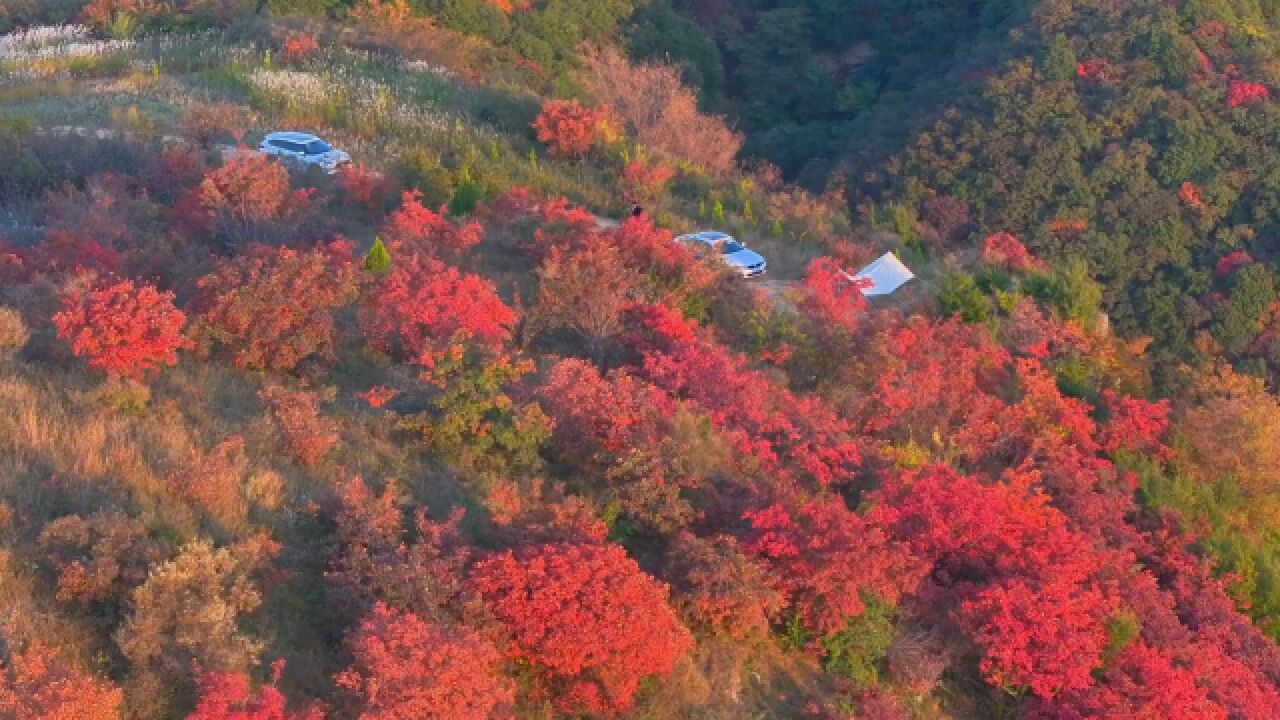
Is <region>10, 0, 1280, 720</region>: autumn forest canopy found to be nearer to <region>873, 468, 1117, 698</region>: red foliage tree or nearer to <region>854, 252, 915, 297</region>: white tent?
<region>873, 468, 1117, 698</region>: red foliage tree

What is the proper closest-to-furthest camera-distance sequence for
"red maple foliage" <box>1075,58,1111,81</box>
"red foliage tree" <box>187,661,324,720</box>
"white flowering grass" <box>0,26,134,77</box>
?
"red foliage tree" <box>187,661,324,720</box> < "white flowering grass" <box>0,26,134,77</box> < "red maple foliage" <box>1075,58,1111,81</box>

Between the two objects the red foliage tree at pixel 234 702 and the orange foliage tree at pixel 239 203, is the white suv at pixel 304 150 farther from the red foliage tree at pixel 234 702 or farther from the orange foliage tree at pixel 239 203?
the red foliage tree at pixel 234 702

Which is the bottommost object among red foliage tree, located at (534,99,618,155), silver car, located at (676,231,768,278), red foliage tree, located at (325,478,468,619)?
red foliage tree, located at (534,99,618,155)

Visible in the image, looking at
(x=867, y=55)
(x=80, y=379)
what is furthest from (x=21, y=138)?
(x=867, y=55)

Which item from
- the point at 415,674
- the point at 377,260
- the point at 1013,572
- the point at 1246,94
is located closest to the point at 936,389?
the point at 1013,572

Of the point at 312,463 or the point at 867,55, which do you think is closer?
the point at 312,463

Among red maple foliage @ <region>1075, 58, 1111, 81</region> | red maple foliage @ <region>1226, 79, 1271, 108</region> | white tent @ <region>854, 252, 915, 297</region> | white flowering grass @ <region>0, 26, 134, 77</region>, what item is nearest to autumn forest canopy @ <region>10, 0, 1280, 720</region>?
red maple foliage @ <region>1226, 79, 1271, 108</region>

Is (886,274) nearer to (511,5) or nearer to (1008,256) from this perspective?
(1008,256)

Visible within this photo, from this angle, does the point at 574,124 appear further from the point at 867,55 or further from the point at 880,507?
the point at 867,55
